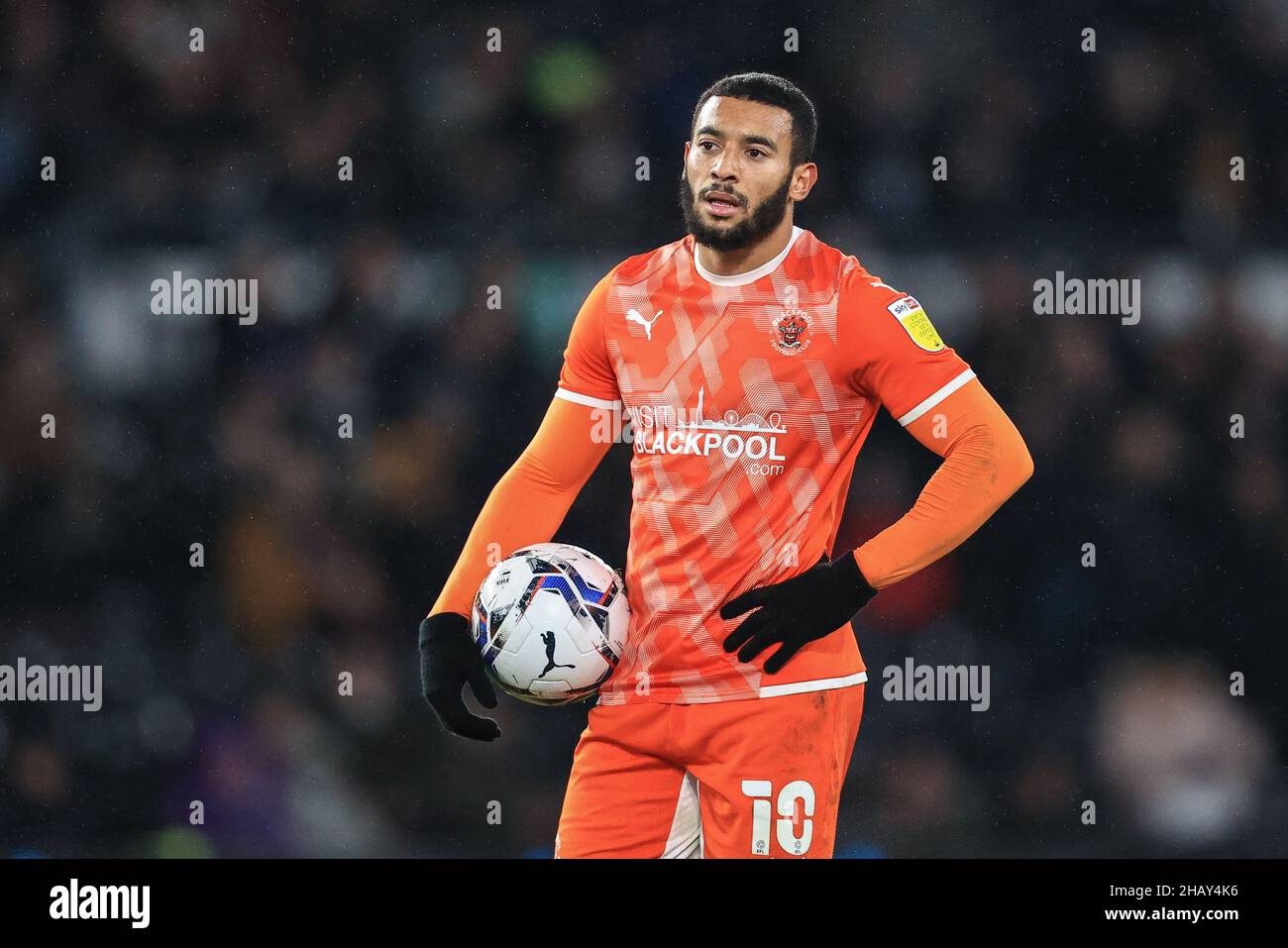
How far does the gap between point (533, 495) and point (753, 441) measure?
2.18 feet

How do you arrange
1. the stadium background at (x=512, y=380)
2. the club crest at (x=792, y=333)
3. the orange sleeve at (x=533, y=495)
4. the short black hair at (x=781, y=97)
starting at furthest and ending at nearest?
the stadium background at (x=512, y=380)
the orange sleeve at (x=533, y=495)
the short black hair at (x=781, y=97)
the club crest at (x=792, y=333)

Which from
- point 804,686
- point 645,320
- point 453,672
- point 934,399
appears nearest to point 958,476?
point 934,399

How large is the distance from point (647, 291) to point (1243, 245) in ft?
10.1

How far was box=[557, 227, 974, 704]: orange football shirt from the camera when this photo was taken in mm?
3748

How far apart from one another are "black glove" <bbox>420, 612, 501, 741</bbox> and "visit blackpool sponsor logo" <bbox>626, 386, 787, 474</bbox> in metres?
0.71

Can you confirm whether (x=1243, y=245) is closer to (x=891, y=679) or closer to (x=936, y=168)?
(x=936, y=168)

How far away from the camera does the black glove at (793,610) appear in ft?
12.1

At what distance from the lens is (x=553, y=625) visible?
3736 mm

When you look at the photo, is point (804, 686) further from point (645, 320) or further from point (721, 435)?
point (645, 320)

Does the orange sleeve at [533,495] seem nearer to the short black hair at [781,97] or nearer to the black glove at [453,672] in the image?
the black glove at [453,672]

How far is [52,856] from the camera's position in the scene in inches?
228

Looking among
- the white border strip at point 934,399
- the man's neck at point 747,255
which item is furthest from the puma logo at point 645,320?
the white border strip at point 934,399

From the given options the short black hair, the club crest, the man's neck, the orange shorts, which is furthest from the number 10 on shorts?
the short black hair

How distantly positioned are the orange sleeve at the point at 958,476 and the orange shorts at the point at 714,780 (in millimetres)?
358
